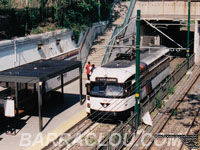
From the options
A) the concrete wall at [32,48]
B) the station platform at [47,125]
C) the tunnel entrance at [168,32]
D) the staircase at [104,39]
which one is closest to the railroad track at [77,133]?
the station platform at [47,125]

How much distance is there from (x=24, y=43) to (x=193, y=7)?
18.8 metres

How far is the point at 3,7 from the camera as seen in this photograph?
32.3 m

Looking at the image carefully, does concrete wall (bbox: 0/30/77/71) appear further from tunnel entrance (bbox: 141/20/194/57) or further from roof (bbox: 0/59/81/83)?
tunnel entrance (bbox: 141/20/194/57)

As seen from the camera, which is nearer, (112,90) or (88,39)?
(112,90)

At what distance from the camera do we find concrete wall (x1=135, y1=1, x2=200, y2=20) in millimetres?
35938

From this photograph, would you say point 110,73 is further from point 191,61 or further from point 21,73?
point 191,61

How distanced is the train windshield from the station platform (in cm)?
212

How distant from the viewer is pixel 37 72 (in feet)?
62.1

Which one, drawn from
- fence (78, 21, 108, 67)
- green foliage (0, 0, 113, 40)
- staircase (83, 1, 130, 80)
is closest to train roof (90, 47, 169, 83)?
green foliage (0, 0, 113, 40)

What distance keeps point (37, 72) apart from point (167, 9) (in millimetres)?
21702

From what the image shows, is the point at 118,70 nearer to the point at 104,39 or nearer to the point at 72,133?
the point at 72,133

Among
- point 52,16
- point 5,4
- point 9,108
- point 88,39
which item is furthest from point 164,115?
point 5,4

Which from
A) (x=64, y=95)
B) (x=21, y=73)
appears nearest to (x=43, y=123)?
(x=21, y=73)

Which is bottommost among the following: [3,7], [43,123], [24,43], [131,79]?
[43,123]
